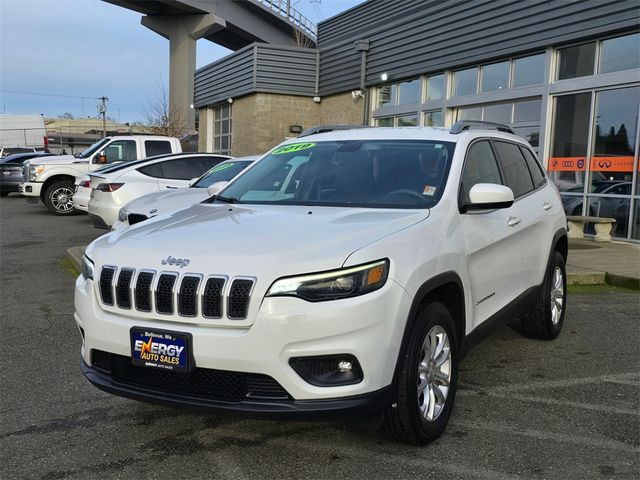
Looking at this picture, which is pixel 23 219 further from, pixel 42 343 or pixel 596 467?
pixel 596 467

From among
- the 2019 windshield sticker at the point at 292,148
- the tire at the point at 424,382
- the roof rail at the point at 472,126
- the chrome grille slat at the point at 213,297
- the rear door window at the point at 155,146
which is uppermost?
the rear door window at the point at 155,146

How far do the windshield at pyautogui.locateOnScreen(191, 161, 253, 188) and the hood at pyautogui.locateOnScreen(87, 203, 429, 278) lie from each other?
493cm

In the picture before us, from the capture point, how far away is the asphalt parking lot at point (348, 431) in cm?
296

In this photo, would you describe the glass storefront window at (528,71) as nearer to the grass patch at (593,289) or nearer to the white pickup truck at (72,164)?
the grass patch at (593,289)

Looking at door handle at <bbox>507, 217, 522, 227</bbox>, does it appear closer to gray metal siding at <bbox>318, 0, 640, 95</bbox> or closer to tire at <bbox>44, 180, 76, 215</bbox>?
gray metal siding at <bbox>318, 0, 640, 95</bbox>

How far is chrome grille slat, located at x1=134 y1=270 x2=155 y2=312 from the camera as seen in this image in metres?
2.83

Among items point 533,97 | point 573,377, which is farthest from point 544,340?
point 533,97

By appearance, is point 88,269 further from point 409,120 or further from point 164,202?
point 409,120

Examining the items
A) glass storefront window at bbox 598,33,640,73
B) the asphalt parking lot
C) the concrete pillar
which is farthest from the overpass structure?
the asphalt parking lot

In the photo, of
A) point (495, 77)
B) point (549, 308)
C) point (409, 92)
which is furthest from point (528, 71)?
point (549, 308)

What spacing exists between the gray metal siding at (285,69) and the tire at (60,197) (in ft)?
20.5

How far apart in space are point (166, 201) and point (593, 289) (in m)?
5.46

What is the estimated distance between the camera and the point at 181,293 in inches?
108

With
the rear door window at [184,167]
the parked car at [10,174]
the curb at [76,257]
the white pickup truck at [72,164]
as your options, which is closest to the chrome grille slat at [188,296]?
the curb at [76,257]
